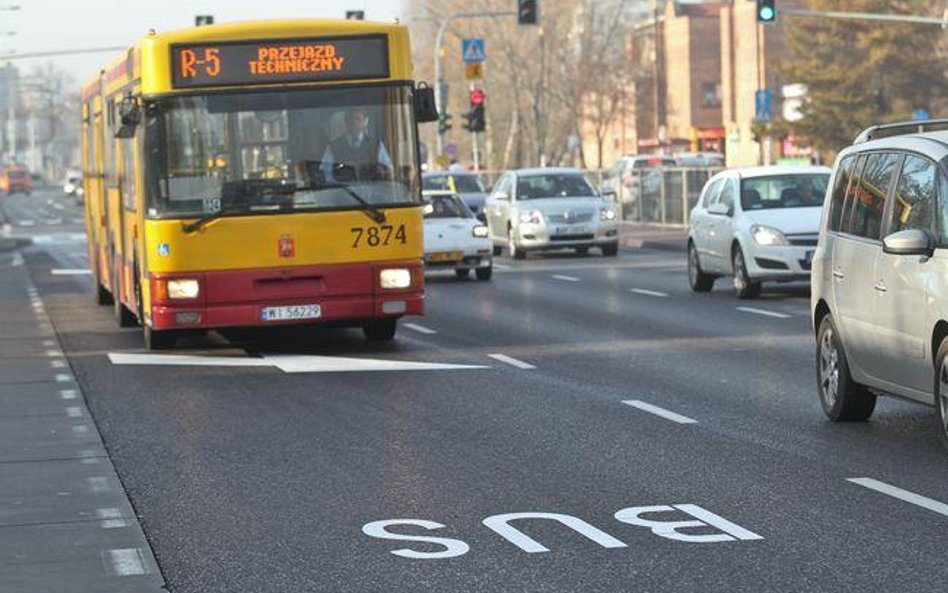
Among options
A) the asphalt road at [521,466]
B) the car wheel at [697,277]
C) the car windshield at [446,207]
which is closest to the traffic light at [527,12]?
the car windshield at [446,207]

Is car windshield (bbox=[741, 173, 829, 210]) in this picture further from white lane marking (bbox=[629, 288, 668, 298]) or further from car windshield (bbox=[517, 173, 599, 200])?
car windshield (bbox=[517, 173, 599, 200])

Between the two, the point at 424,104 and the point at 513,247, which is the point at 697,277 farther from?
the point at 513,247

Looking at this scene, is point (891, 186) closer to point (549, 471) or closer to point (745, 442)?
point (745, 442)

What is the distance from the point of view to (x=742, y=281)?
2631 cm

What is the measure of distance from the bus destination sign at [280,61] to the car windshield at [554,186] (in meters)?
20.6

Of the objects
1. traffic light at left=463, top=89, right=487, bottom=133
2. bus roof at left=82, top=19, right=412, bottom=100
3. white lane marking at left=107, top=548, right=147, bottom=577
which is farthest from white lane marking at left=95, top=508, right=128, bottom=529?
traffic light at left=463, top=89, right=487, bottom=133

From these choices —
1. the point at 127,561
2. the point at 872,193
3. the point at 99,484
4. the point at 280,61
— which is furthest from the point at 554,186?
the point at 127,561

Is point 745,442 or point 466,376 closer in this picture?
point 745,442

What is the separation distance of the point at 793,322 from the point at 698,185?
90.6ft

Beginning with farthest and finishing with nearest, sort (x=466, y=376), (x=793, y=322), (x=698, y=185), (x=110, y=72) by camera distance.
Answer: (x=698, y=185) → (x=110, y=72) → (x=793, y=322) → (x=466, y=376)

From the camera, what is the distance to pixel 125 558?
8930 millimetres

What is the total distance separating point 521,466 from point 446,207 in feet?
71.9

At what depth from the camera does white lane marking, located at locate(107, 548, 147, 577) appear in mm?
8625

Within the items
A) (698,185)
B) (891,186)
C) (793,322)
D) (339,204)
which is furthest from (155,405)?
(698,185)
